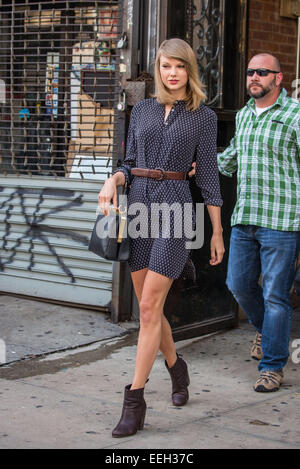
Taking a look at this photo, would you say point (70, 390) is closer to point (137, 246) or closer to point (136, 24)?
point (137, 246)

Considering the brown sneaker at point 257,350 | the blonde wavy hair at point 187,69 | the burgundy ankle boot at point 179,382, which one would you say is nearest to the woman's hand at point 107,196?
the blonde wavy hair at point 187,69

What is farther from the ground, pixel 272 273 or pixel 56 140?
pixel 56 140

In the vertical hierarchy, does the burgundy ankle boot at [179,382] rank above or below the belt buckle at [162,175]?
below

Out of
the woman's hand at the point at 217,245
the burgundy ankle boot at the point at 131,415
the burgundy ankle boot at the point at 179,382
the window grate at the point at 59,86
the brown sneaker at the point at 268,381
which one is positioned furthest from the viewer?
the window grate at the point at 59,86

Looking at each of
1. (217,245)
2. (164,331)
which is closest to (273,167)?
(217,245)

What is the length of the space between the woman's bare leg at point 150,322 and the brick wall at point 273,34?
363 centimetres

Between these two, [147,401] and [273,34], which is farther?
[273,34]

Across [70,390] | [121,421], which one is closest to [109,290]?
[70,390]

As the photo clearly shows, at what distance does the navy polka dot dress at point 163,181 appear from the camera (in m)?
4.39

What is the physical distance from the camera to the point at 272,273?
17.1 ft

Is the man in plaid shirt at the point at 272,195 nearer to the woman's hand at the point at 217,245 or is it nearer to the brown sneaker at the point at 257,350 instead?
the brown sneaker at the point at 257,350

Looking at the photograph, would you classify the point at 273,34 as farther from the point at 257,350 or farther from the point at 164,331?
the point at 164,331

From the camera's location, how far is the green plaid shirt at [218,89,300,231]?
516 cm

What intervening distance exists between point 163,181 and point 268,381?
161 centimetres
